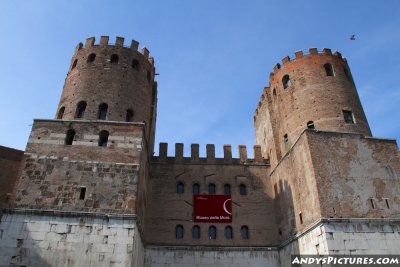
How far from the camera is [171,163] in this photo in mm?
19953

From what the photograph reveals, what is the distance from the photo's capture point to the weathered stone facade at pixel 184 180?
12180 millimetres

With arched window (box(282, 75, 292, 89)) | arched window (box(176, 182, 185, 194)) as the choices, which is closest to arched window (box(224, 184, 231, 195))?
arched window (box(176, 182, 185, 194))

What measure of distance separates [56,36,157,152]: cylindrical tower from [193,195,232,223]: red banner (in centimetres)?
489

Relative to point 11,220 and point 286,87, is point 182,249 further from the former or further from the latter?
point 286,87

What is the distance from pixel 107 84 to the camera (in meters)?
16.4

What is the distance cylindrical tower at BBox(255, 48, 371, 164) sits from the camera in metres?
16.5

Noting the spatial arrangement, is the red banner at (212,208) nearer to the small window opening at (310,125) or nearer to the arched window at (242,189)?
the arched window at (242,189)

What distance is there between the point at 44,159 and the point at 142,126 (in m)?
4.14

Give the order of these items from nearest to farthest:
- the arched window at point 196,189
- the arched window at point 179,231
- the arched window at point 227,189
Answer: the arched window at point 179,231
the arched window at point 196,189
the arched window at point 227,189

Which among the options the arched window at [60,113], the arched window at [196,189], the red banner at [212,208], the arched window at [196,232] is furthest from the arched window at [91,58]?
the arched window at [196,232]

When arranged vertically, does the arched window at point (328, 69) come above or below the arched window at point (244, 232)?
above

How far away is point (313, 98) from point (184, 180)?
8327mm

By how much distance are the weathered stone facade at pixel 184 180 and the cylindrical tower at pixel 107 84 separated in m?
0.06

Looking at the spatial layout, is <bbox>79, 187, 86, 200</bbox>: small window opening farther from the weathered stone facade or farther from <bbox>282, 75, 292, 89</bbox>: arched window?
<bbox>282, 75, 292, 89</bbox>: arched window
